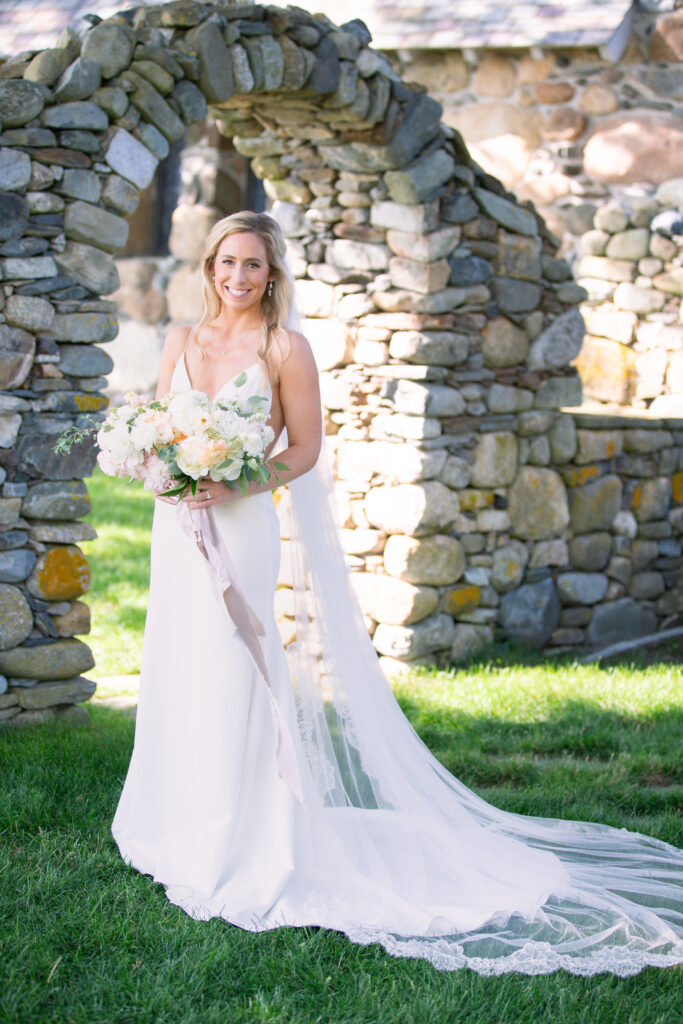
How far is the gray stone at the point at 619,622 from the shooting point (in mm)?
6996

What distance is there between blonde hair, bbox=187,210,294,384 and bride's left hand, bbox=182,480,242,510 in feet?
1.40

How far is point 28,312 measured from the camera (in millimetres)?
4457

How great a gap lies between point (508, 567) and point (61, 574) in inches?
111

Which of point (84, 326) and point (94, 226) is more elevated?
point (94, 226)

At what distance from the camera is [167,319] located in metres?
11.0

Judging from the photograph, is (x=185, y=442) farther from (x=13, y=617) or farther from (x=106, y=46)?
(x=106, y=46)

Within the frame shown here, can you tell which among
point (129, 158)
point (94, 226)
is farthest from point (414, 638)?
point (129, 158)

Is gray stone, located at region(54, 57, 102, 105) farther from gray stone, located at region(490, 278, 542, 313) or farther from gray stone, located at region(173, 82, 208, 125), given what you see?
gray stone, located at region(490, 278, 542, 313)

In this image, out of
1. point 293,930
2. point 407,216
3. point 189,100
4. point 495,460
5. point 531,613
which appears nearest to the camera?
point 293,930

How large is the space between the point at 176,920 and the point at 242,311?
1.88 meters

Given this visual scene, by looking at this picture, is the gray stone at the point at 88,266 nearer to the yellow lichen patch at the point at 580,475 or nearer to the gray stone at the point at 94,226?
the gray stone at the point at 94,226

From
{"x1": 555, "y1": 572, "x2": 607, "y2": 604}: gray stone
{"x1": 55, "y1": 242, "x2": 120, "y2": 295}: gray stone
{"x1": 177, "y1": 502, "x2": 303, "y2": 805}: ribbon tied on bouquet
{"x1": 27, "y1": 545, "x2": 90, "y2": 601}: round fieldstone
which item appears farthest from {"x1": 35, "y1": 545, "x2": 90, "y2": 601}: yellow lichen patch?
{"x1": 555, "y1": 572, "x2": 607, "y2": 604}: gray stone

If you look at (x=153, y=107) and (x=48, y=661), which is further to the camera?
(x=48, y=661)

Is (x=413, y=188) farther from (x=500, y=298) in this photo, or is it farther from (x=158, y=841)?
(x=158, y=841)
